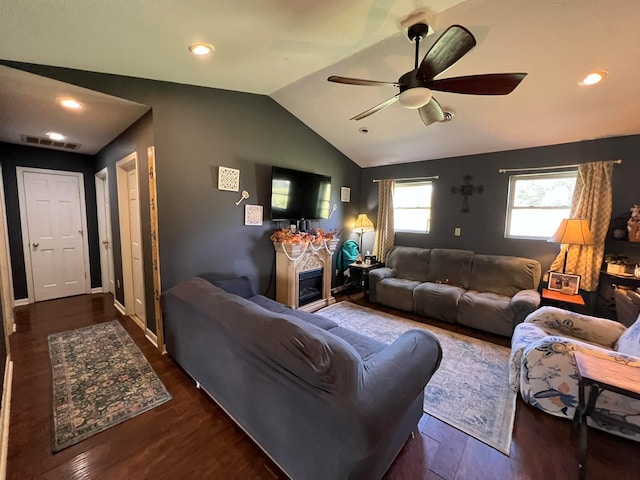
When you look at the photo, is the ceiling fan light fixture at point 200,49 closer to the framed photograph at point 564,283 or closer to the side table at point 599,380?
the side table at point 599,380

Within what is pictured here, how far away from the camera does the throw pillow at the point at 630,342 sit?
178cm

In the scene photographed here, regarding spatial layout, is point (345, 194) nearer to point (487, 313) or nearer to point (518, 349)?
point (487, 313)

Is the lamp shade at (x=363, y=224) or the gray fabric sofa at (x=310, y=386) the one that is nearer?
the gray fabric sofa at (x=310, y=386)

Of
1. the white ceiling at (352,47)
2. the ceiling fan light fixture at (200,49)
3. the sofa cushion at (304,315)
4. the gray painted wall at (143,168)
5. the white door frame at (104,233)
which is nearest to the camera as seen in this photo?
the white ceiling at (352,47)

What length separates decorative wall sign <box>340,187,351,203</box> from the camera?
4.80m

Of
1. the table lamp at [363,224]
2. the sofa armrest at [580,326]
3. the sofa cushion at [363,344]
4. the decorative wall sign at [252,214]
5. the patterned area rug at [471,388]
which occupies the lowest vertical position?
the patterned area rug at [471,388]

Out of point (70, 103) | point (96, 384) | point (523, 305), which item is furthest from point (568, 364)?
point (70, 103)

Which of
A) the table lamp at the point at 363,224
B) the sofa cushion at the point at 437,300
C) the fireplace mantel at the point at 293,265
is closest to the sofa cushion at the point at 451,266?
the sofa cushion at the point at 437,300

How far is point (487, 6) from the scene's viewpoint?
5.82ft

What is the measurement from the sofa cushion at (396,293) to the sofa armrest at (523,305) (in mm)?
1214

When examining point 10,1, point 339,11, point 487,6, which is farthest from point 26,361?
point 487,6

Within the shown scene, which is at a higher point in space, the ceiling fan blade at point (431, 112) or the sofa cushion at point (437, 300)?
the ceiling fan blade at point (431, 112)

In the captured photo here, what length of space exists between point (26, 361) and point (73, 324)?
2.74ft

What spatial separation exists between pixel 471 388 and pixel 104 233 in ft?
17.8
